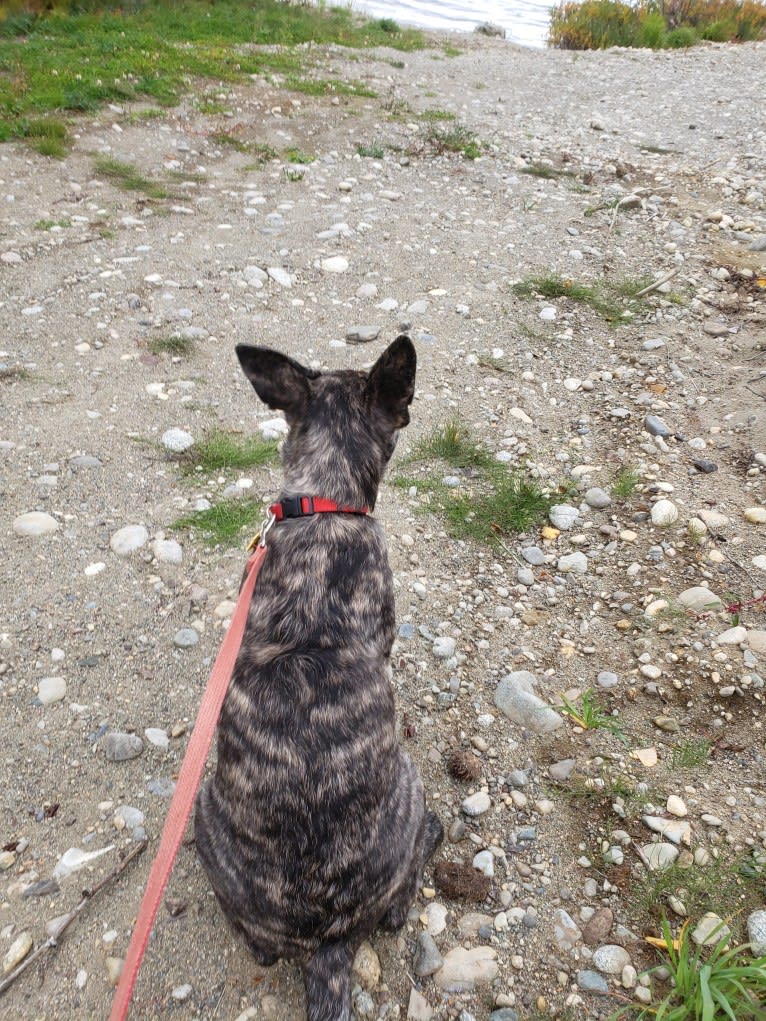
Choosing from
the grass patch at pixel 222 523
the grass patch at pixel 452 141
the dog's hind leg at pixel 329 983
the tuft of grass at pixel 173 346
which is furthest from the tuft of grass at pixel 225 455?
the grass patch at pixel 452 141

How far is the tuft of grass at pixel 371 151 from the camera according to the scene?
1241 cm

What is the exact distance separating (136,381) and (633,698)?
5591 millimetres

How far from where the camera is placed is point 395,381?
4262 mm

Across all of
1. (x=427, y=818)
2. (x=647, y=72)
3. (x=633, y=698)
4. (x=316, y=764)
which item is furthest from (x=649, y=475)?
(x=647, y=72)

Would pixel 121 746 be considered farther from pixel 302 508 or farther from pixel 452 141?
pixel 452 141

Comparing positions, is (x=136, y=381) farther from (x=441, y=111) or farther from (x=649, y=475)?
(x=441, y=111)

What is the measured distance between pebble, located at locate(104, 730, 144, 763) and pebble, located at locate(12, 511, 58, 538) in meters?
2.00

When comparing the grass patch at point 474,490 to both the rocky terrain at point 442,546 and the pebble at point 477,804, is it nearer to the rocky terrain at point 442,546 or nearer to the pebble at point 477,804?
the rocky terrain at point 442,546

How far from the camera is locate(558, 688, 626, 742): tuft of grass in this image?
184 inches

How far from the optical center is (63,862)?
13.0 ft

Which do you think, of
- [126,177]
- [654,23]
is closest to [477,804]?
[126,177]

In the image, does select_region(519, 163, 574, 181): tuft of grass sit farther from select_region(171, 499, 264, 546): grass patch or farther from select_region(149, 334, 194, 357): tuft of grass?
select_region(171, 499, 264, 546): grass patch

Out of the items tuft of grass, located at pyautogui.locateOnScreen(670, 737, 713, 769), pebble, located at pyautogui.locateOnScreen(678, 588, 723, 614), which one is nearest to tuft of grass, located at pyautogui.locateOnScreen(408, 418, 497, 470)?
pebble, located at pyautogui.locateOnScreen(678, 588, 723, 614)

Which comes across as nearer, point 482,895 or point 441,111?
point 482,895
